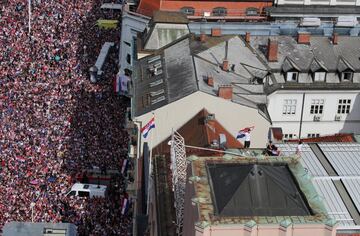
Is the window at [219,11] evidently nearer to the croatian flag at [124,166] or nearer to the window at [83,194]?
the croatian flag at [124,166]

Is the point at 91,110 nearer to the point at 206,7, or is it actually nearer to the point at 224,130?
the point at 206,7

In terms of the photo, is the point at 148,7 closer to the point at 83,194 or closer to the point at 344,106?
the point at 83,194

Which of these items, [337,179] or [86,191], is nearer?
[337,179]

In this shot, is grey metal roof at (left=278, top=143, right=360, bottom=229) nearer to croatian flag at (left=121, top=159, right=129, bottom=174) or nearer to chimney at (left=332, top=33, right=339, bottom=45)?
chimney at (left=332, top=33, right=339, bottom=45)

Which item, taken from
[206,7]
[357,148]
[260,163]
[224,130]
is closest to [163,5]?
[206,7]

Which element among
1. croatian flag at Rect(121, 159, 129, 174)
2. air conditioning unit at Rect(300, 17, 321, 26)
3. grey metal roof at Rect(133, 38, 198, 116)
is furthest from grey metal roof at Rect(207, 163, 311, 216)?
air conditioning unit at Rect(300, 17, 321, 26)

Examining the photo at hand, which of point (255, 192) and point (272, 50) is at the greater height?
point (272, 50)

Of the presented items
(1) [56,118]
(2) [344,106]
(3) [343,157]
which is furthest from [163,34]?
(3) [343,157]
